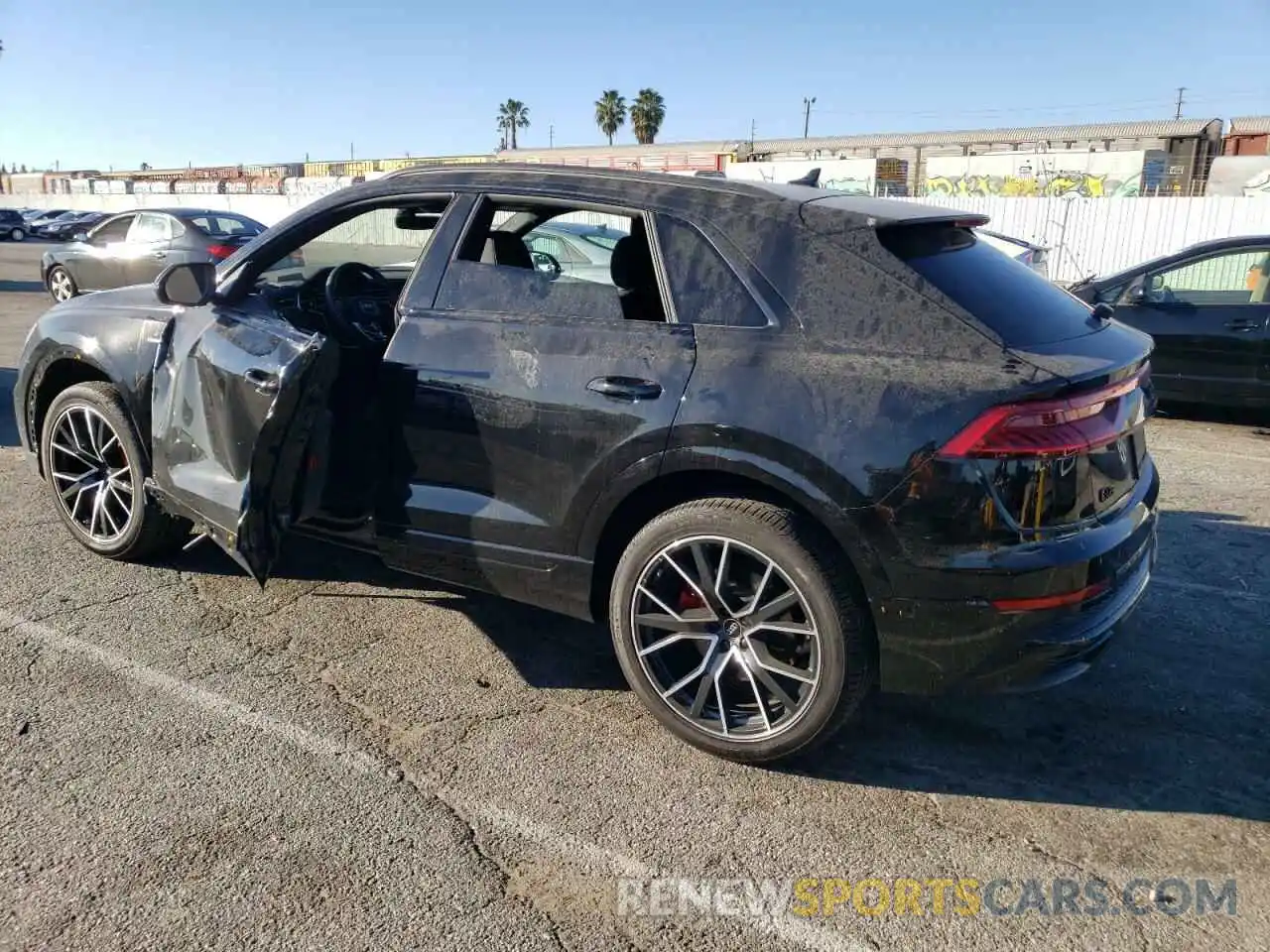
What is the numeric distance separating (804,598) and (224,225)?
15060mm

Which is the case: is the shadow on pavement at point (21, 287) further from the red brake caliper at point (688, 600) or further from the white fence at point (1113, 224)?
the red brake caliper at point (688, 600)

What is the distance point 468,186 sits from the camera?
3688 mm

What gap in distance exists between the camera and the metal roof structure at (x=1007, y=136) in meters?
36.1

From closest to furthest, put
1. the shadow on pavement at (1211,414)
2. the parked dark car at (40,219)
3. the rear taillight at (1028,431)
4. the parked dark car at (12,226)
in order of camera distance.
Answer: the rear taillight at (1028,431) → the shadow on pavement at (1211,414) → the parked dark car at (12,226) → the parked dark car at (40,219)

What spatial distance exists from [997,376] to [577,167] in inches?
68.2

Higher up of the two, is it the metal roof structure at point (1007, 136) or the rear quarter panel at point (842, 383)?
the metal roof structure at point (1007, 136)

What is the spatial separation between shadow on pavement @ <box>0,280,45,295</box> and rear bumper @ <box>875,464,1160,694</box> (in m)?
20.5

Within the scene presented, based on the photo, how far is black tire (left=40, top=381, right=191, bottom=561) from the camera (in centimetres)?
438

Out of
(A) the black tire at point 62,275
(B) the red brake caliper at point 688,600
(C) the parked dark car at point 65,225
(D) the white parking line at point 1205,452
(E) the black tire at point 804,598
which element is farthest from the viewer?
(C) the parked dark car at point 65,225

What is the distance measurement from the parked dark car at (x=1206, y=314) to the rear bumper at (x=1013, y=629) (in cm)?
551

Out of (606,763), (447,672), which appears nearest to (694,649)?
(606,763)

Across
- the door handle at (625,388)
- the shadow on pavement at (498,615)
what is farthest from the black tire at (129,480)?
the door handle at (625,388)

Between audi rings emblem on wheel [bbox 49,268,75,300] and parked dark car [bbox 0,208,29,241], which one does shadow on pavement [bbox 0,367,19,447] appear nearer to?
audi rings emblem on wheel [bbox 49,268,75,300]

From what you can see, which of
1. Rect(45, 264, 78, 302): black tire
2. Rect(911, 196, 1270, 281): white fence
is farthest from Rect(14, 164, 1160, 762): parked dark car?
Rect(911, 196, 1270, 281): white fence
